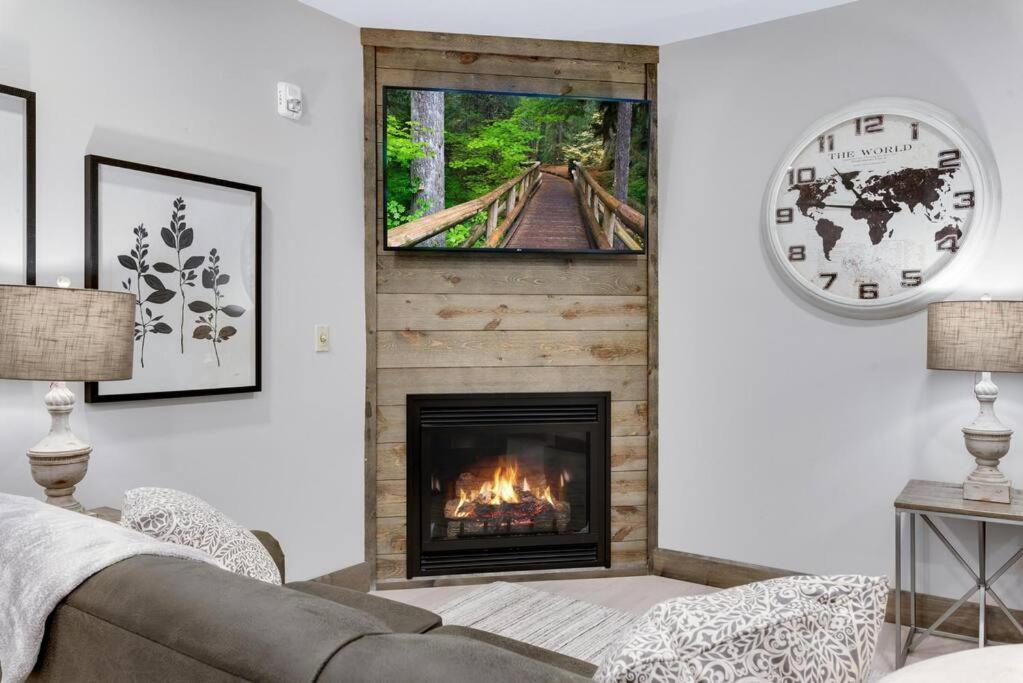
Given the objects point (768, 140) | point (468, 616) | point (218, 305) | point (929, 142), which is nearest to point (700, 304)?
point (768, 140)

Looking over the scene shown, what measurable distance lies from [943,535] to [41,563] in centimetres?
291

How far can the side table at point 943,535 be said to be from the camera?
239cm

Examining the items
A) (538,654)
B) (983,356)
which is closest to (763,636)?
(538,654)

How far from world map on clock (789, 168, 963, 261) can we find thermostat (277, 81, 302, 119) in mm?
2101

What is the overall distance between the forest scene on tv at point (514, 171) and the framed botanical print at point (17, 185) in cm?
134

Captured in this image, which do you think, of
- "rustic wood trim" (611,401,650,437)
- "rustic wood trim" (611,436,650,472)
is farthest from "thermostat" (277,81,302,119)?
"rustic wood trim" (611,436,650,472)

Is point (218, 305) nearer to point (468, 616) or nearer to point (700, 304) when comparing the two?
point (468, 616)

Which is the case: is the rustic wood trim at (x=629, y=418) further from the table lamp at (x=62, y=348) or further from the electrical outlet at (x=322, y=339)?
the table lamp at (x=62, y=348)

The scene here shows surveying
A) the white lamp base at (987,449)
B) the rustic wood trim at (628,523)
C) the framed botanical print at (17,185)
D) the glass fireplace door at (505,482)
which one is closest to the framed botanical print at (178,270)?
the framed botanical print at (17,185)

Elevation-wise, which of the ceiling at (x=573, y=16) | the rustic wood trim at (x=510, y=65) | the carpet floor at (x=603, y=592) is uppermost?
the ceiling at (x=573, y=16)

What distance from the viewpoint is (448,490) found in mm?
3342

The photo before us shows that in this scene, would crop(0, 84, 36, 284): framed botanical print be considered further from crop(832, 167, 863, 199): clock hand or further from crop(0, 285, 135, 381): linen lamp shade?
crop(832, 167, 863, 199): clock hand

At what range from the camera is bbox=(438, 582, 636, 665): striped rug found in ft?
8.89

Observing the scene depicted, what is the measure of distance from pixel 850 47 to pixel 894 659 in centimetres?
239
